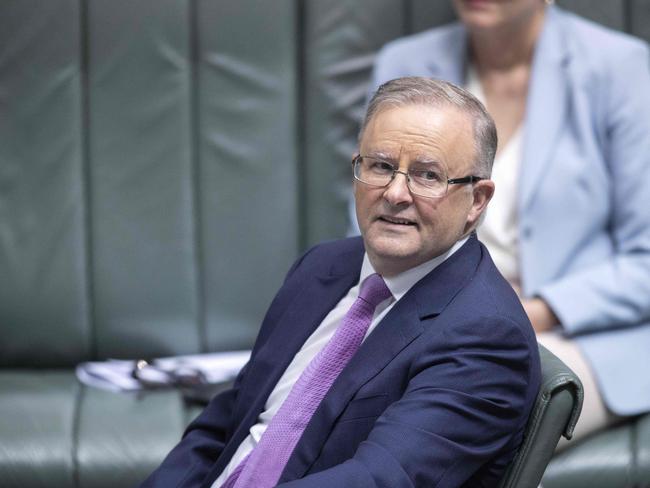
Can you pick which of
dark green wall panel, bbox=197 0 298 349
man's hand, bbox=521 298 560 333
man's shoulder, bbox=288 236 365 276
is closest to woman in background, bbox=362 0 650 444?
man's hand, bbox=521 298 560 333

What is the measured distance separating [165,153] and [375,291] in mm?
1403

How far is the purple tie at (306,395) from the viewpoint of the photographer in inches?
74.2

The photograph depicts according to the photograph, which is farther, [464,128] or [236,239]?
[236,239]

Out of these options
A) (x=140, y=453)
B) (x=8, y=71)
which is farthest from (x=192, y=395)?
(x=8, y=71)

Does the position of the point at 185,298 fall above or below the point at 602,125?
below

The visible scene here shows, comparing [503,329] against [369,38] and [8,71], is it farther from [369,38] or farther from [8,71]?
[8,71]

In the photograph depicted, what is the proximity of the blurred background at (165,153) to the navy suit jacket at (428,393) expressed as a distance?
122 centimetres

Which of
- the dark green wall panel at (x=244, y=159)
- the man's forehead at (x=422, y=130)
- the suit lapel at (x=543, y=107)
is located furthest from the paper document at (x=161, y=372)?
the man's forehead at (x=422, y=130)

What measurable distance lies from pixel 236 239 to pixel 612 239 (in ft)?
3.33

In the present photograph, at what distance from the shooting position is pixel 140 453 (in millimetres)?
2699

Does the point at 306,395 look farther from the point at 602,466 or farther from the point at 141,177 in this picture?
the point at 141,177

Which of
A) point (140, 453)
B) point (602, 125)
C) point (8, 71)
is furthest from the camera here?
point (8, 71)

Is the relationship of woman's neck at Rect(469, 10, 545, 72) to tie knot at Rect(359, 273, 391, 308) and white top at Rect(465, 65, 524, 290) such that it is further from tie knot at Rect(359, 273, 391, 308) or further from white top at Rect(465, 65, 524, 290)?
tie knot at Rect(359, 273, 391, 308)

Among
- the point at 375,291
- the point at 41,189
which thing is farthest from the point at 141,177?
the point at 375,291
